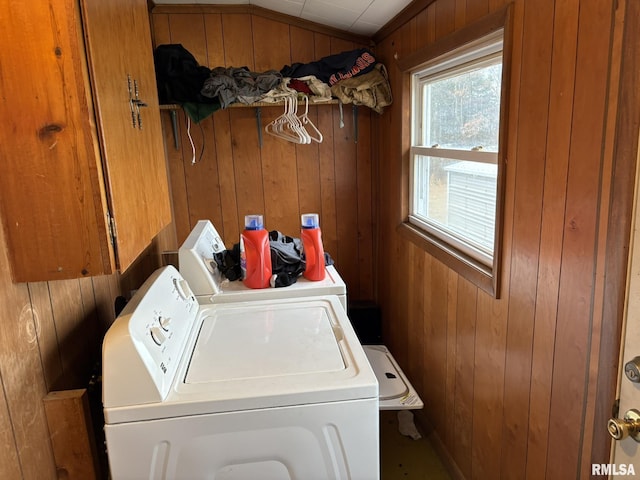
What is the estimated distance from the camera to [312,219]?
1.94 m

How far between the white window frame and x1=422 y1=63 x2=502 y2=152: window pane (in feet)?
0.09

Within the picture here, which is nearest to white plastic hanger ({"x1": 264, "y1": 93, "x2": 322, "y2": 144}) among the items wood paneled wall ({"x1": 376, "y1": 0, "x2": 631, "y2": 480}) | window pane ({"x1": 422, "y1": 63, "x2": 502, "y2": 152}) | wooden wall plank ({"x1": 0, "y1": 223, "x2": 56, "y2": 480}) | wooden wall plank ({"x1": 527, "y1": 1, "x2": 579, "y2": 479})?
window pane ({"x1": 422, "y1": 63, "x2": 502, "y2": 152})

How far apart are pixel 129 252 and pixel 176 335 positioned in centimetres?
34

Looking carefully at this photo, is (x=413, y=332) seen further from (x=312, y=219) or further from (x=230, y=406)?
(x=230, y=406)

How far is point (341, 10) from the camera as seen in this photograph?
2.47 m

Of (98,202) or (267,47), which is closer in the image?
(98,202)

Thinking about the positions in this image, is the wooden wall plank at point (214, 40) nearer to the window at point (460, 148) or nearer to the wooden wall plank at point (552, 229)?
the window at point (460, 148)

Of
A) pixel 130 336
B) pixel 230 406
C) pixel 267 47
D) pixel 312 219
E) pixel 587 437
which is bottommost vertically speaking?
pixel 587 437

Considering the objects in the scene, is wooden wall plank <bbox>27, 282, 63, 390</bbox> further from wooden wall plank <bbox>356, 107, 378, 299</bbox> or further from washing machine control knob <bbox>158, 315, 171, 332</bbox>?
wooden wall plank <bbox>356, 107, 378, 299</bbox>

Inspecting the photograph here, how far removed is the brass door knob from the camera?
91cm

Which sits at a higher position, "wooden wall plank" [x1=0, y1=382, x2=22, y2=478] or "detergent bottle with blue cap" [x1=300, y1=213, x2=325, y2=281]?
"detergent bottle with blue cap" [x1=300, y1=213, x2=325, y2=281]

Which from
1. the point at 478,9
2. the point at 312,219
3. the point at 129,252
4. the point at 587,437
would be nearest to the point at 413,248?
the point at 312,219

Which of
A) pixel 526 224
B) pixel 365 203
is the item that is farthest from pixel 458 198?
pixel 365 203

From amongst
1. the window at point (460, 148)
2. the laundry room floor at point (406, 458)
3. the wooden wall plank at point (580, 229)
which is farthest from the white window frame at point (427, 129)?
the laundry room floor at point (406, 458)
